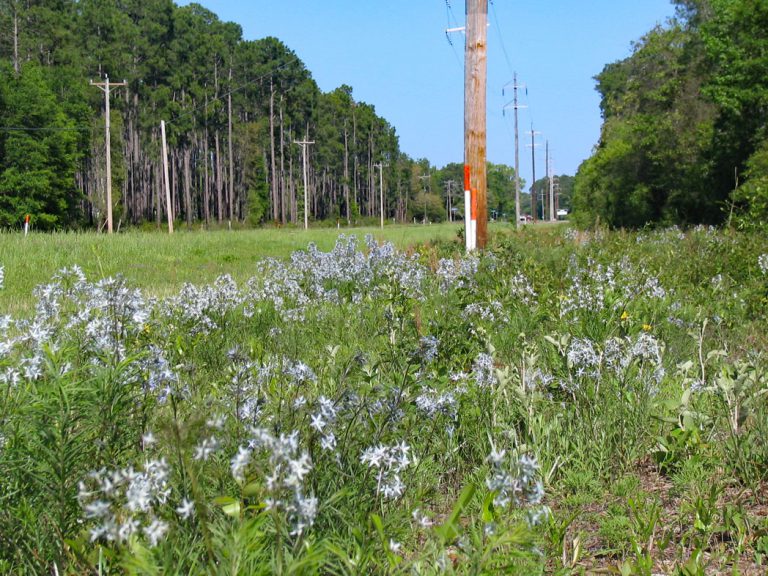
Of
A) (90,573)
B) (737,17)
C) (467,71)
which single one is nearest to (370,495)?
(90,573)

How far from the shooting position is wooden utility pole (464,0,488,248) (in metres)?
12.5

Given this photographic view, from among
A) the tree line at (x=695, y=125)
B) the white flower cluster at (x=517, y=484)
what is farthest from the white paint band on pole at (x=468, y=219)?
the white flower cluster at (x=517, y=484)

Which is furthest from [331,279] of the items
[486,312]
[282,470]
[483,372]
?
[282,470]

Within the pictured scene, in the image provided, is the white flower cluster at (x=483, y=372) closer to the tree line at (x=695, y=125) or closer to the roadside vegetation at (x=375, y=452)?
the roadside vegetation at (x=375, y=452)

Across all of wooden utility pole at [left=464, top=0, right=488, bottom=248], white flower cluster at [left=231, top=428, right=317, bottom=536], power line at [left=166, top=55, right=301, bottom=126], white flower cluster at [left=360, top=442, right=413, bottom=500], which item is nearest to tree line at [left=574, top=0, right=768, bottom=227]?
wooden utility pole at [left=464, top=0, right=488, bottom=248]

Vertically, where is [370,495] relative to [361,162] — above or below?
below

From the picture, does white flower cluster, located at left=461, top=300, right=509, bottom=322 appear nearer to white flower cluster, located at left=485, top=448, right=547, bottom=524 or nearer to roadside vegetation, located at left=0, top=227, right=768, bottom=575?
roadside vegetation, located at left=0, top=227, right=768, bottom=575

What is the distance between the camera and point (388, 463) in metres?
1.94

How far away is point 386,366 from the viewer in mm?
4355

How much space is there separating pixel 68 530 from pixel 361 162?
364 ft

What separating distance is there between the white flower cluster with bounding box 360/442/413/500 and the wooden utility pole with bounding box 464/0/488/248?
1062cm

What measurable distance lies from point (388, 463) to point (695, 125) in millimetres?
31036

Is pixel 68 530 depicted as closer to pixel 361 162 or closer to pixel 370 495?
pixel 370 495

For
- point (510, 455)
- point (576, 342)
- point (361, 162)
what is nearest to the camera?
point (510, 455)
